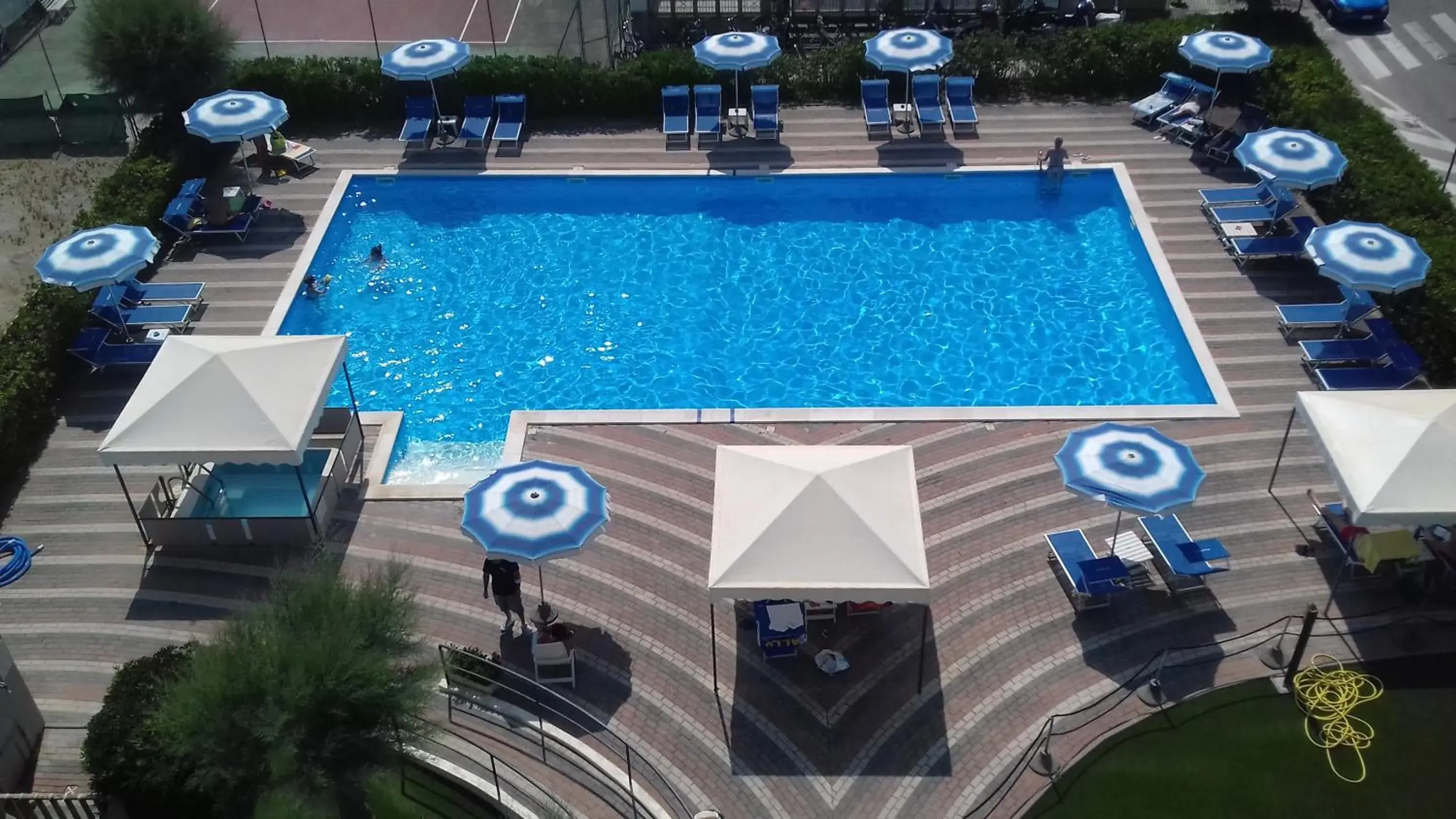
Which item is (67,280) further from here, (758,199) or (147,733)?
(758,199)

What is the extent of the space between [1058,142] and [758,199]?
264 inches

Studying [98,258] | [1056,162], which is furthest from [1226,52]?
[98,258]

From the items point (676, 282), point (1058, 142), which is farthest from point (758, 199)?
point (1058, 142)

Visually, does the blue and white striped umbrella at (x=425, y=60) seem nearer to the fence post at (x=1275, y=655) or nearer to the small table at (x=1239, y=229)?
the small table at (x=1239, y=229)

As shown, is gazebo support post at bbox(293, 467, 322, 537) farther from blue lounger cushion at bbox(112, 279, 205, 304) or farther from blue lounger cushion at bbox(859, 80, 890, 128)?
blue lounger cushion at bbox(859, 80, 890, 128)

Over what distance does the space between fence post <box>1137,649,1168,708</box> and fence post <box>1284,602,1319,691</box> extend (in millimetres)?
1690

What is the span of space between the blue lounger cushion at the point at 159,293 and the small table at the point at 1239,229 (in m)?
20.6

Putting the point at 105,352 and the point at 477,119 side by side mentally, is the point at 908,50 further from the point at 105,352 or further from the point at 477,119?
the point at 105,352

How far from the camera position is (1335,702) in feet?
53.2

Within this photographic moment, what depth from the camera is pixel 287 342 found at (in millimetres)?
19250

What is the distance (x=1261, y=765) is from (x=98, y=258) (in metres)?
20.4

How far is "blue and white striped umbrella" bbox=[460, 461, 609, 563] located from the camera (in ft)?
53.0

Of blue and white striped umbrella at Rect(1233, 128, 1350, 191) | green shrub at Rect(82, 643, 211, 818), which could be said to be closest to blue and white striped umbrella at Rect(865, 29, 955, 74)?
blue and white striped umbrella at Rect(1233, 128, 1350, 191)

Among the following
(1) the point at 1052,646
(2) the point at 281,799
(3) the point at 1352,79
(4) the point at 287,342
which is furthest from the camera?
(3) the point at 1352,79
